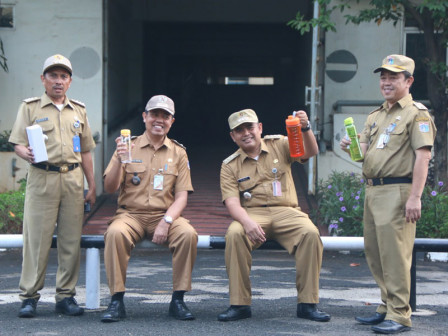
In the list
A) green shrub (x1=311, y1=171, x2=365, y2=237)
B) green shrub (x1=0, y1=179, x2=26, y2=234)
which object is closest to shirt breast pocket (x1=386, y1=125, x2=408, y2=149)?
green shrub (x1=311, y1=171, x2=365, y2=237)

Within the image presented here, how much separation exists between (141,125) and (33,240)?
11.4 meters

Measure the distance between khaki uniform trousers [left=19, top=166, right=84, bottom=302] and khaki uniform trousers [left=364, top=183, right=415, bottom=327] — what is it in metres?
2.21

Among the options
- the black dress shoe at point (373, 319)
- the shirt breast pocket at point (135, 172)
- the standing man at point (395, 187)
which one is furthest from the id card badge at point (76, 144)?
the black dress shoe at point (373, 319)

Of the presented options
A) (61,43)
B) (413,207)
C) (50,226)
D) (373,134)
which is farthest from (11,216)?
(413,207)

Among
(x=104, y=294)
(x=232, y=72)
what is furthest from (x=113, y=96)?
(x=232, y=72)

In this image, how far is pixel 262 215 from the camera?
5910 millimetres

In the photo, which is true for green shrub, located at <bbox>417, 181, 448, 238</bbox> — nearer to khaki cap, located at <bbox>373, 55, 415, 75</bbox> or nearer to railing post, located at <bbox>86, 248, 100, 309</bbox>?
khaki cap, located at <bbox>373, 55, 415, 75</bbox>

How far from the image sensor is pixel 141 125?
1709cm

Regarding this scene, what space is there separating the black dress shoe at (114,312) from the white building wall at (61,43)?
6.74 m

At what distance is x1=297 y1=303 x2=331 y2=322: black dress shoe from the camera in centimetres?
559

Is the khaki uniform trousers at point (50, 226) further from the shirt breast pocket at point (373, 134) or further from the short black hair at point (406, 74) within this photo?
the short black hair at point (406, 74)

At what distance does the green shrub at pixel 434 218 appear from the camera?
905cm

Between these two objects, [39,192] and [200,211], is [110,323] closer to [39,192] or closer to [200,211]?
[39,192]

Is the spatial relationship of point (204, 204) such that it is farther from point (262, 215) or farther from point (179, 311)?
point (179, 311)
